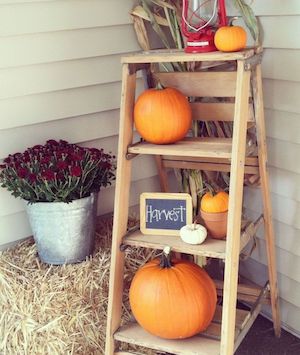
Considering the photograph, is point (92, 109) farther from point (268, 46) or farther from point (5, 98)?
point (268, 46)

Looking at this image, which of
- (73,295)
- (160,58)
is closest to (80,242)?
(73,295)

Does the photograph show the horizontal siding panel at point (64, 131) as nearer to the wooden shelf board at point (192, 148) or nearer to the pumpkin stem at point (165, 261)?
the wooden shelf board at point (192, 148)

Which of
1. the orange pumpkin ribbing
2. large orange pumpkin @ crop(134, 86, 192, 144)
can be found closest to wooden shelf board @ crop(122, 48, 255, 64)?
large orange pumpkin @ crop(134, 86, 192, 144)

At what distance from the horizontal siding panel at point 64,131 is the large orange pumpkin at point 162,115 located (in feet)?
1.41

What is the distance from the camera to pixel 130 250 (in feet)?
7.99

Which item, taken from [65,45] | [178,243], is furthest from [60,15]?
[178,243]

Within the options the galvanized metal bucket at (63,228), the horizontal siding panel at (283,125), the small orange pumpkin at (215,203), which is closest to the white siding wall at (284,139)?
the horizontal siding panel at (283,125)

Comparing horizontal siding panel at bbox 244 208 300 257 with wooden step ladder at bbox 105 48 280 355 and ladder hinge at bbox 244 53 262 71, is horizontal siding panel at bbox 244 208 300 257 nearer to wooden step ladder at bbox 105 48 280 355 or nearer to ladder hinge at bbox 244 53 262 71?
wooden step ladder at bbox 105 48 280 355

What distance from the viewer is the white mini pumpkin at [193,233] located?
6.79 ft

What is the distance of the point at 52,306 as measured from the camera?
2170 millimetres

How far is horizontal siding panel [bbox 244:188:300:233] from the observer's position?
242 cm

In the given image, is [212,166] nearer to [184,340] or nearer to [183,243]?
[183,243]

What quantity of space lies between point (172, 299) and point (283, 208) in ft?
2.22

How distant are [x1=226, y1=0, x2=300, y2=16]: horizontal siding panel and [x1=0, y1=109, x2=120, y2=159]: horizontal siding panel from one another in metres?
0.72
